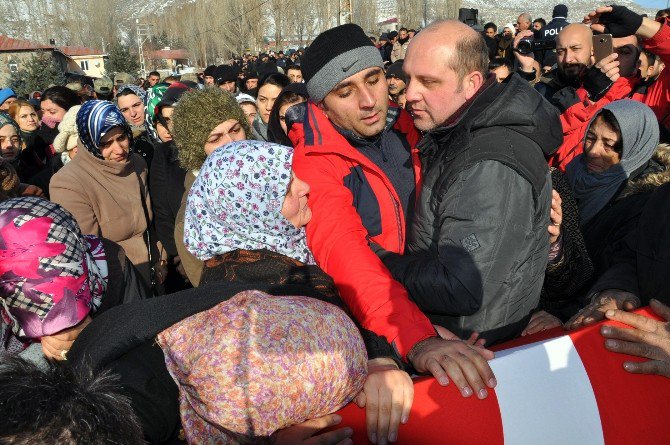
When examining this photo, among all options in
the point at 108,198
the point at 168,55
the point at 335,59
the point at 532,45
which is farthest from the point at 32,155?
the point at 168,55

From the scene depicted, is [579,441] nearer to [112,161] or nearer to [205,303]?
[205,303]

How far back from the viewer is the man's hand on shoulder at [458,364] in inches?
56.1

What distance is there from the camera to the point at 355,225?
1959mm

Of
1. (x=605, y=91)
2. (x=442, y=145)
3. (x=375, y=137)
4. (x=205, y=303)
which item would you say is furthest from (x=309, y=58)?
(x=605, y=91)

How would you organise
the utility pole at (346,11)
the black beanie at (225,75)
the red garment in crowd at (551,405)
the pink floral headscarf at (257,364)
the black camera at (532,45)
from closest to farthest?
the pink floral headscarf at (257,364), the red garment in crowd at (551,405), the black camera at (532,45), the black beanie at (225,75), the utility pole at (346,11)

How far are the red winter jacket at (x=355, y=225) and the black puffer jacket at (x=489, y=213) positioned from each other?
0.13 metres

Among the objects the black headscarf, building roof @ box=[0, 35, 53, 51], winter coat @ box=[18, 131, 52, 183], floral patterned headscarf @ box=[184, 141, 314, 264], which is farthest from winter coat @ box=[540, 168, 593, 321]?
building roof @ box=[0, 35, 53, 51]

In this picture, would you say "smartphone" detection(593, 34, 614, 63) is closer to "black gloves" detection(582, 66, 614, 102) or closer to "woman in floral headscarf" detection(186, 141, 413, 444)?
"black gloves" detection(582, 66, 614, 102)

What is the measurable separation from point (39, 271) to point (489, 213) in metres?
1.41

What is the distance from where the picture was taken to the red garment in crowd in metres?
1.39

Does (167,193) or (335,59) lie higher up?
(335,59)

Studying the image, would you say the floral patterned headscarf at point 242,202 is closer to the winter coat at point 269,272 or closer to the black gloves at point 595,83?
the winter coat at point 269,272

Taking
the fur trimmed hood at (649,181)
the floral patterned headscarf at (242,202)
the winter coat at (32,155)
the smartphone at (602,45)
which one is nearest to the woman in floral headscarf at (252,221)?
the floral patterned headscarf at (242,202)

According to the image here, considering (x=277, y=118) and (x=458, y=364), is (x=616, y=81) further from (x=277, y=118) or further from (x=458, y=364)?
(x=458, y=364)
